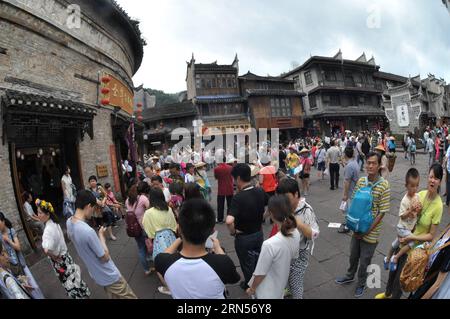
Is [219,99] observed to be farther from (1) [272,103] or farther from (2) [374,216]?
(2) [374,216]

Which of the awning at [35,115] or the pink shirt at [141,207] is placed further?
the awning at [35,115]

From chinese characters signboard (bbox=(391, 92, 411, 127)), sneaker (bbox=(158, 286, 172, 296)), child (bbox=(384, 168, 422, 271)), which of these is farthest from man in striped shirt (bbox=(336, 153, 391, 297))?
chinese characters signboard (bbox=(391, 92, 411, 127))

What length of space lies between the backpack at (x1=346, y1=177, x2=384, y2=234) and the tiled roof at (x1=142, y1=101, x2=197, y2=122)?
85.3ft

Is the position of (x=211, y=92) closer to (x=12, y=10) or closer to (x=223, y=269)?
(x=12, y=10)

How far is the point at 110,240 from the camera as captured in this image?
6.47 m

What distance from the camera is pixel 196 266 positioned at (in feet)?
5.75

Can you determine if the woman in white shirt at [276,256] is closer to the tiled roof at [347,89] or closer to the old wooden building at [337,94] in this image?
the old wooden building at [337,94]

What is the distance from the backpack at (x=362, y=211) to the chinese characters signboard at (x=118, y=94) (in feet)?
29.9

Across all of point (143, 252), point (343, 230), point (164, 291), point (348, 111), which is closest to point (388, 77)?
point (348, 111)

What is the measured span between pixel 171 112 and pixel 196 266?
95.4 feet

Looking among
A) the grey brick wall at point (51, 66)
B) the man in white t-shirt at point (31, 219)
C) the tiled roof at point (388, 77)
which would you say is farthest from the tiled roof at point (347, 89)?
the man in white t-shirt at point (31, 219)

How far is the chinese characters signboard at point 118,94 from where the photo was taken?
9.76m

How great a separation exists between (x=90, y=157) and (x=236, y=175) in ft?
22.6
